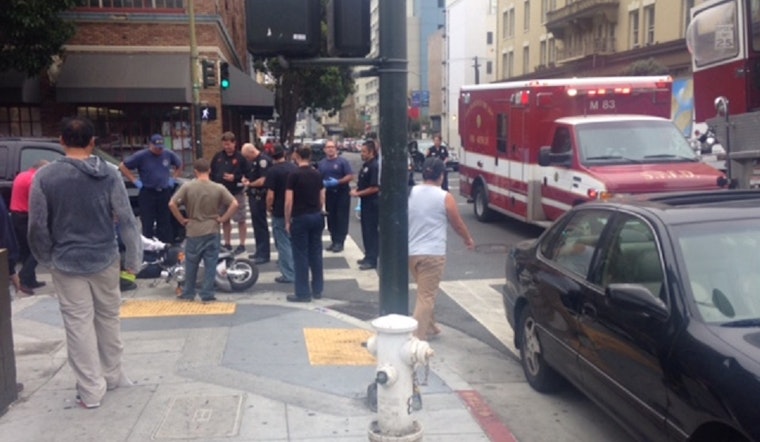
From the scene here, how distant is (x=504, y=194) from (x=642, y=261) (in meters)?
10.2

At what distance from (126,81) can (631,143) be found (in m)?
15.7

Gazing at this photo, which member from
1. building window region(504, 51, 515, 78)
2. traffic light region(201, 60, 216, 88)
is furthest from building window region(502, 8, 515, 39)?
traffic light region(201, 60, 216, 88)

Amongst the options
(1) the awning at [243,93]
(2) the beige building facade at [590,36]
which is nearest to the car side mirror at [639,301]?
(1) the awning at [243,93]

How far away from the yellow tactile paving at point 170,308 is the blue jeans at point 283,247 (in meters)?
1.44

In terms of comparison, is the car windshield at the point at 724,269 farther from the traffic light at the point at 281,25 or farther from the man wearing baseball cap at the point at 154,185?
the man wearing baseball cap at the point at 154,185

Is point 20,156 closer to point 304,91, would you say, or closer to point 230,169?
point 230,169

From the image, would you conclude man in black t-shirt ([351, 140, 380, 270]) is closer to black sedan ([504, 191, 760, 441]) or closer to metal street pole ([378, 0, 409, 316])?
black sedan ([504, 191, 760, 441])

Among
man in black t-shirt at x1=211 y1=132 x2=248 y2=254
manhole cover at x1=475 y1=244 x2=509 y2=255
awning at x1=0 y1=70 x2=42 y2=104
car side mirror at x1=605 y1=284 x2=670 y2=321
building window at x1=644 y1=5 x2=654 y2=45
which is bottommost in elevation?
manhole cover at x1=475 y1=244 x2=509 y2=255

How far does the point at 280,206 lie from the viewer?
10.0 metres

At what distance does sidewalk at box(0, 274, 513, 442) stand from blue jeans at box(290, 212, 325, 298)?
536mm

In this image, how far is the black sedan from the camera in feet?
12.3

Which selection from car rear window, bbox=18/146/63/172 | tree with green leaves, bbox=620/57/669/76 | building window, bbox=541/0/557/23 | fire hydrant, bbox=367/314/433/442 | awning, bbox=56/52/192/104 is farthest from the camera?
building window, bbox=541/0/557/23

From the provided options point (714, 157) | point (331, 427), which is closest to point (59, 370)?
point (331, 427)

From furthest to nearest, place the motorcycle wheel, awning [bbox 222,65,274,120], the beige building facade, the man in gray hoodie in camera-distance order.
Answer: the beige building facade, awning [bbox 222,65,274,120], the motorcycle wheel, the man in gray hoodie
